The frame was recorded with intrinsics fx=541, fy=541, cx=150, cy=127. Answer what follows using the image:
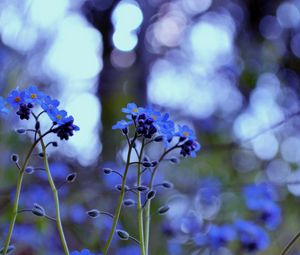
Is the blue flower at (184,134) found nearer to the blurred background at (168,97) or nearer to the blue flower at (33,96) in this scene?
the blue flower at (33,96)

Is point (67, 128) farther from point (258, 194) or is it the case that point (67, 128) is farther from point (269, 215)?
point (258, 194)

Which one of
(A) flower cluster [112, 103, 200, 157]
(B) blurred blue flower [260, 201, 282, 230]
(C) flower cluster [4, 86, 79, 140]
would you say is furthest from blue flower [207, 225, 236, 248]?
(C) flower cluster [4, 86, 79, 140]

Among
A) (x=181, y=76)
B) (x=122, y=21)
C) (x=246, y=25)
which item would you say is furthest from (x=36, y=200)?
(x=246, y=25)

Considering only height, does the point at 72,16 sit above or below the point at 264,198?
above

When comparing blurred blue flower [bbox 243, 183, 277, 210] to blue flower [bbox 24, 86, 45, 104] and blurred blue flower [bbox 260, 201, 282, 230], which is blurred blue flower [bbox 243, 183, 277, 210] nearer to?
blurred blue flower [bbox 260, 201, 282, 230]

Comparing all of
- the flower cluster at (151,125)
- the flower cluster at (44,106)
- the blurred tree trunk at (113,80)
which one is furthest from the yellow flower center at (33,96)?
the blurred tree trunk at (113,80)

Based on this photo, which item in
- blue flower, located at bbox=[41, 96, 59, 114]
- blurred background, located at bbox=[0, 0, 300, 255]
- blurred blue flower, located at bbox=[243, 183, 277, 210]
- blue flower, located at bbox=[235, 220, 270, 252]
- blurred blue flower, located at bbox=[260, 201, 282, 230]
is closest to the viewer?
blue flower, located at bbox=[41, 96, 59, 114]

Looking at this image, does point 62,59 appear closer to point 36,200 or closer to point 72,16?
point 72,16
